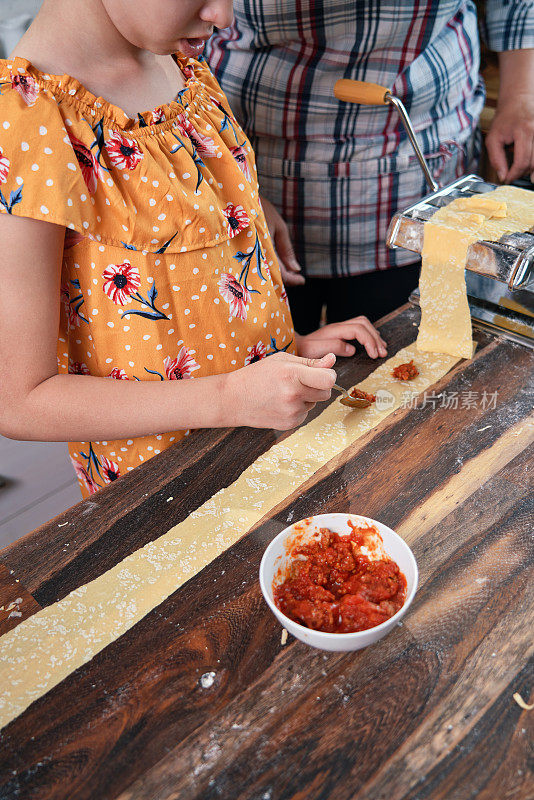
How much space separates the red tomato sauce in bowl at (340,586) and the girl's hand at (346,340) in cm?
50

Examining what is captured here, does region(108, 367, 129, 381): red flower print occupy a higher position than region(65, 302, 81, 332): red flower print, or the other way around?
region(65, 302, 81, 332): red flower print

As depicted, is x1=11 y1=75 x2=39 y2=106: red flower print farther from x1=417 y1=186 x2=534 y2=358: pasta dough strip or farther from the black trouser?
the black trouser

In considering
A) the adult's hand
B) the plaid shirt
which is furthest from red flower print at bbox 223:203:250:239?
the adult's hand

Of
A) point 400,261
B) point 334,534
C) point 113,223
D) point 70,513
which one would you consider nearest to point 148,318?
point 113,223

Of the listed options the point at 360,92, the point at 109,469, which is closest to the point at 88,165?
the point at 109,469

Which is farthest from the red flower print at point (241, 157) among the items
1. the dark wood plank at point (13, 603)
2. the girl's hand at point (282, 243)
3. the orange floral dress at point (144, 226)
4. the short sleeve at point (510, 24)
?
the short sleeve at point (510, 24)

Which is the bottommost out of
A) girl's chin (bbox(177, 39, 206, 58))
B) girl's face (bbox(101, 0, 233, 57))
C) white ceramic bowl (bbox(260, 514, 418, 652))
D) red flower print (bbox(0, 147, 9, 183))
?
white ceramic bowl (bbox(260, 514, 418, 652))

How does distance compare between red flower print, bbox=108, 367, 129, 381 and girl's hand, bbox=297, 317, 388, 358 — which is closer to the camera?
red flower print, bbox=108, 367, 129, 381

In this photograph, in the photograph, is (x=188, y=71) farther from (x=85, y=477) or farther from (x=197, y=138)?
(x=85, y=477)

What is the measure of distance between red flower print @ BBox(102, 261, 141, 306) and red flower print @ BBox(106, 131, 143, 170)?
0.49 ft

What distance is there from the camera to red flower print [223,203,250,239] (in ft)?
3.74

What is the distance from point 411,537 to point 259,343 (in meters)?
0.50

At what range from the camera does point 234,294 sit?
116 centimetres

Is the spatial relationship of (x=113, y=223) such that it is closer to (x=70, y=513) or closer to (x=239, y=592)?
(x=70, y=513)
